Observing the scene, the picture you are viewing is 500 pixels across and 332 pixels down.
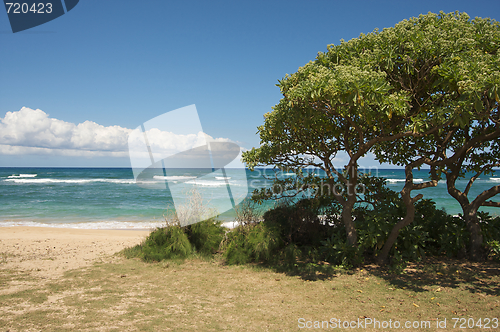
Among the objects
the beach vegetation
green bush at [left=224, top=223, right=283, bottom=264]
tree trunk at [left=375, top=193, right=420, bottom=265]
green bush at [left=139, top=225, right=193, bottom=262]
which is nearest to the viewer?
the beach vegetation

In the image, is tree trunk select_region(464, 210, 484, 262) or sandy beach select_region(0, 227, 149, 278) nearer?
tree trunk select_region(464, 210, 484, 262)

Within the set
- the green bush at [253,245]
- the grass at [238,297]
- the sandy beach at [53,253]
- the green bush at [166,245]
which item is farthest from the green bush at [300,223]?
the sandy beach at [53,253]

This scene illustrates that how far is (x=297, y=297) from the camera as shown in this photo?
4.92m

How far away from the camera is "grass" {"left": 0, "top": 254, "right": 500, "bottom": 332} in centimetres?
400

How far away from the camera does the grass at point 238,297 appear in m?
4.00

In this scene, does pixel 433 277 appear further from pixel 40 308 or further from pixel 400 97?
pixel 40 308

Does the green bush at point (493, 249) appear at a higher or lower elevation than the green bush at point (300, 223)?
lower

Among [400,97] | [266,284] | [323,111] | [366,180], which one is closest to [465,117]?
[400,97]

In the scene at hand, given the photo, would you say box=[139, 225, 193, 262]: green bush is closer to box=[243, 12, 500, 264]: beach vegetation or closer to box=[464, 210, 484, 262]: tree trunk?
box=[243, 12, 500, 264]: beach vegetation

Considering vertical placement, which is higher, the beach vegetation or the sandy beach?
the beach vegetation

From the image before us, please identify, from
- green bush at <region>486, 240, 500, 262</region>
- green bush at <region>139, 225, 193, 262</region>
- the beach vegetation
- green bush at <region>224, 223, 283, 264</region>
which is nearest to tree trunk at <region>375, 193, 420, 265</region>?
the beach vegetation

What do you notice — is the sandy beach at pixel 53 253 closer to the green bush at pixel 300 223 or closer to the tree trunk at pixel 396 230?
the green bush at pixel 300 223

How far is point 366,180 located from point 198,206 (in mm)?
4600

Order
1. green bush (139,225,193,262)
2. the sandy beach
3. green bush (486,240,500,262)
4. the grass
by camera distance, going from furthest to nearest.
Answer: green bush (139,225,193,262) < the sandy beach < green bush (486,240,500,262) < the grass
